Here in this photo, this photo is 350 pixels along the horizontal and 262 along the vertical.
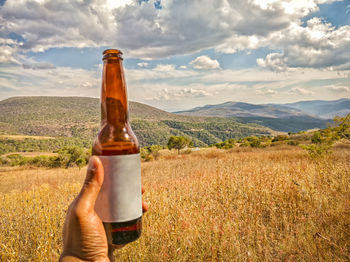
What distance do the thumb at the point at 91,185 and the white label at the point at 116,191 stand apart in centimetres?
3

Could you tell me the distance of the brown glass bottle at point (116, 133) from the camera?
4.48 ft

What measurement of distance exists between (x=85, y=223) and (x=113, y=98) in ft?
2.51

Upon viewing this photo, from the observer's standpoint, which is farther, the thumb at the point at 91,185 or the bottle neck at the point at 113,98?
the bottle neck at the point at 113,98

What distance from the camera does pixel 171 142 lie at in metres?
43.8

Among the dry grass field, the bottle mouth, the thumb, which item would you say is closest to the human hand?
the thumb

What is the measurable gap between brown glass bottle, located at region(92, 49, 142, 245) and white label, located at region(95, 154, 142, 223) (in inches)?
1.6

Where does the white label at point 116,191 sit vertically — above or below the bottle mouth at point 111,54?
below

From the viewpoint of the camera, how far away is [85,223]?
131 centimetres

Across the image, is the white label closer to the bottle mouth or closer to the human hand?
the human hand

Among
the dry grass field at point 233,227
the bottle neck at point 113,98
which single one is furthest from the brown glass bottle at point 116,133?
the dry grass field at point 233,227

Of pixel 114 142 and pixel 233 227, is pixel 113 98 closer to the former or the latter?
pixel 114 142

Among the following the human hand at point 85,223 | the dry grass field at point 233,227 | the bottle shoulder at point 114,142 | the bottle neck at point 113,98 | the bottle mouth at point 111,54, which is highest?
the bottle mouth at point 111,54

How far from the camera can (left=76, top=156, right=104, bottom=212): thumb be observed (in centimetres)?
130

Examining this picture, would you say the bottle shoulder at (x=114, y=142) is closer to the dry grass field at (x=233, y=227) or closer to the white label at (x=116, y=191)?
the white label at (x=116, y=191)
